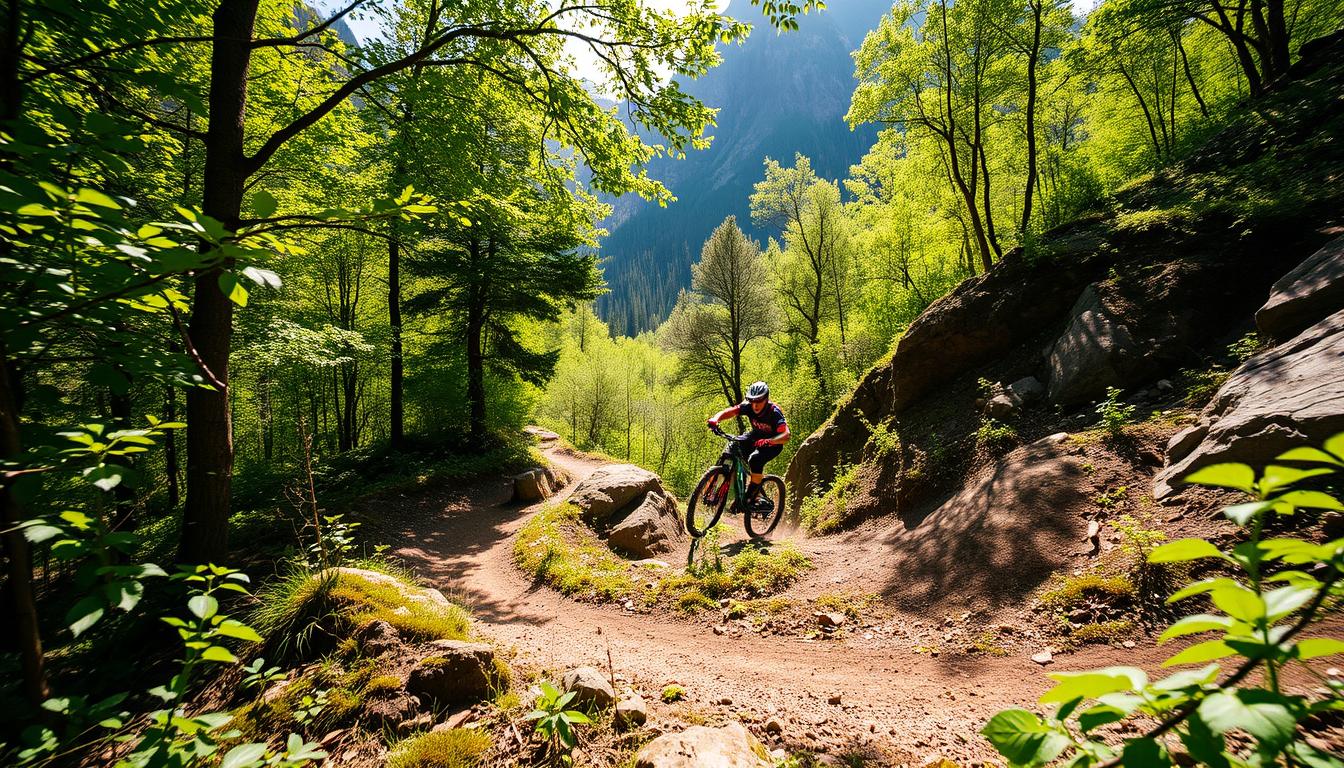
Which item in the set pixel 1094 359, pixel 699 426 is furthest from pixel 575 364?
pixel 1094 359

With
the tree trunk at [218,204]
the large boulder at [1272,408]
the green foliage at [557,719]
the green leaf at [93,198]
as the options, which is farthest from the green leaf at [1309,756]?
the tree trunk at [218,204]

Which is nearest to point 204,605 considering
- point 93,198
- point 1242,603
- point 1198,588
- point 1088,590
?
point 93,198

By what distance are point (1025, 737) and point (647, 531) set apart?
301 inches

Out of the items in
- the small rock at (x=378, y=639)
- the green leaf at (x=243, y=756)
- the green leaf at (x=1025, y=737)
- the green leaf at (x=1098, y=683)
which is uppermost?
the green leaf at (x=1098, y=683)

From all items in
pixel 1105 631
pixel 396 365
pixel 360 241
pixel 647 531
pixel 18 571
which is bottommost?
pixel 647 531

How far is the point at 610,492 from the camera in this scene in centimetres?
932

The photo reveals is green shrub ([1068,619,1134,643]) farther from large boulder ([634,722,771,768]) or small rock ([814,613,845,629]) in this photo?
large boulder ([634,722,771,768])

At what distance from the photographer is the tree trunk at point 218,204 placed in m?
3.67

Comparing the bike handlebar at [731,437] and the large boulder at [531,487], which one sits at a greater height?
the bike handlebar at [731,437]

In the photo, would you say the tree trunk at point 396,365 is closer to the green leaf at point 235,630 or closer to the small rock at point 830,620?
the small rock at point 830,620

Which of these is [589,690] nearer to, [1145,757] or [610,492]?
[1145,757]

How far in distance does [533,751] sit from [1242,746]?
3635mm

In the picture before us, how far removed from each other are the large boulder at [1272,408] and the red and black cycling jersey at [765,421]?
4.42m

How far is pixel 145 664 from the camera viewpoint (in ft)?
12.0
